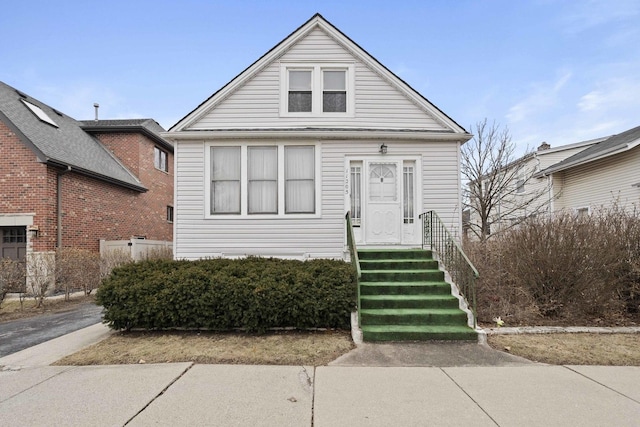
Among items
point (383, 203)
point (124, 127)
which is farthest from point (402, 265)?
point (124, 127)

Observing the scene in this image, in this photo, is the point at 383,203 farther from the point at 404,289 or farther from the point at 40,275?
the point at 40,275

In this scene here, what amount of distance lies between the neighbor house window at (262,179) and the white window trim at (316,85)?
117cm

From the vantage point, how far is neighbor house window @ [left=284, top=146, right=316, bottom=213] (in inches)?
332

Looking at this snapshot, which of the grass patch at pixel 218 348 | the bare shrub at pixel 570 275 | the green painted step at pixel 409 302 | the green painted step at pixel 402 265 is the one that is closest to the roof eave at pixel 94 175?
the grass patch at pixel 218 348

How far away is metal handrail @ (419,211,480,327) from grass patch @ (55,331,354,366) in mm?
2339

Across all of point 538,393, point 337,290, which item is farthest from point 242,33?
point 538,393

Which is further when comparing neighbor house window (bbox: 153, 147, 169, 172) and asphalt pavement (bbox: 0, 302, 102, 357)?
neighbor house window (bbox: 153, 147, 169, 172)

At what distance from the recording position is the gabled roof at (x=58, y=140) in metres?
10.5

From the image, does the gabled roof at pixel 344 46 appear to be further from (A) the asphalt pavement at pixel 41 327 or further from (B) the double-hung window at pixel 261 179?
(A) the asphalt pavement at pixel 41 327

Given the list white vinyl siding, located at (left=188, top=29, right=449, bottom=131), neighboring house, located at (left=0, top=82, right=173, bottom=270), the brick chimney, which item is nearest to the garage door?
neighboring house, located at (left=0, top=82, right=173, bottom=270)

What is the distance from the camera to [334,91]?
877 centimetres

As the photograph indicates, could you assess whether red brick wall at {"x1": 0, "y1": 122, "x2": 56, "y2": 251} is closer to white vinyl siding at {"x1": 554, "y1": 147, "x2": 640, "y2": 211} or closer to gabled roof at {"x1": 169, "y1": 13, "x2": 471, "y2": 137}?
gabled roof at {"x1": 169, "y1": 13, "x2": 471, "y2": 137}

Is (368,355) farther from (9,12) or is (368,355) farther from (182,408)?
(9,12)

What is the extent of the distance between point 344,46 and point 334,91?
125 centimetres
